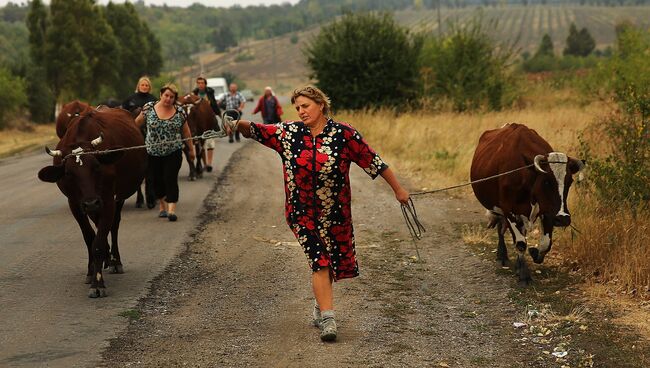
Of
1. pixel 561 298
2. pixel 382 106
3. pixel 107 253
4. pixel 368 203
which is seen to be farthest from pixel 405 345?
pixel 382 106

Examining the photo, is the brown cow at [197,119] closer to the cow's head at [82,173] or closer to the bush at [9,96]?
the cow's head at [82,173]

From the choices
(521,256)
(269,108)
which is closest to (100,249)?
(521,256)

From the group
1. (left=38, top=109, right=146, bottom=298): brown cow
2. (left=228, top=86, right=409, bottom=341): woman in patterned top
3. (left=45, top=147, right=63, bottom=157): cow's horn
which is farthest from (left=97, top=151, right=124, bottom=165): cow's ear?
(left=228, top=86, right=409, bottom=341): woman in patterned top

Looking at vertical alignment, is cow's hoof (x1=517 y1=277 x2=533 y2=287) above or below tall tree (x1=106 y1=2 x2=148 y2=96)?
above

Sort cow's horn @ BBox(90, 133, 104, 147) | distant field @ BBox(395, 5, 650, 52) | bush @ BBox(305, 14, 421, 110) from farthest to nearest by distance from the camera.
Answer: distant field @ BBox(395, 5, 650, 52), bush @ BBox(305, 14, 421, 110), cow's horn @ BBox(90, 133, 104, 147)

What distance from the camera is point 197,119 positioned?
20.1 metres

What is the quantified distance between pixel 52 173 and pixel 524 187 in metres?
4.67

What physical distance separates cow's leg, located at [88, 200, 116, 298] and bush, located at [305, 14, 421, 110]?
2445cm

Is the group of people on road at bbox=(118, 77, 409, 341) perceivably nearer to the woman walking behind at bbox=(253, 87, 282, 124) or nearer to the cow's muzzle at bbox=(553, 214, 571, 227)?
the cow's muzzle at bbox=(553, 214, 571, 227)

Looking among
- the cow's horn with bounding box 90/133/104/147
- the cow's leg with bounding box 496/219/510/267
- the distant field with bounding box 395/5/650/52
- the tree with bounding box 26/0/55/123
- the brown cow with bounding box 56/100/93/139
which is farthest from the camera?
the distant field with bounding box 395/5/650/52

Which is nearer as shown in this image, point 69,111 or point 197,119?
point 69,111

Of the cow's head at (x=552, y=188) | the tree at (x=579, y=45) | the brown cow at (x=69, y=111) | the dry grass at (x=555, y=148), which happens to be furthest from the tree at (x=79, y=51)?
the tree at (x=579, y=45)

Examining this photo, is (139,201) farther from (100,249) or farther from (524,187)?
(524,187)

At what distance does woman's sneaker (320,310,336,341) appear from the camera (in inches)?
304
